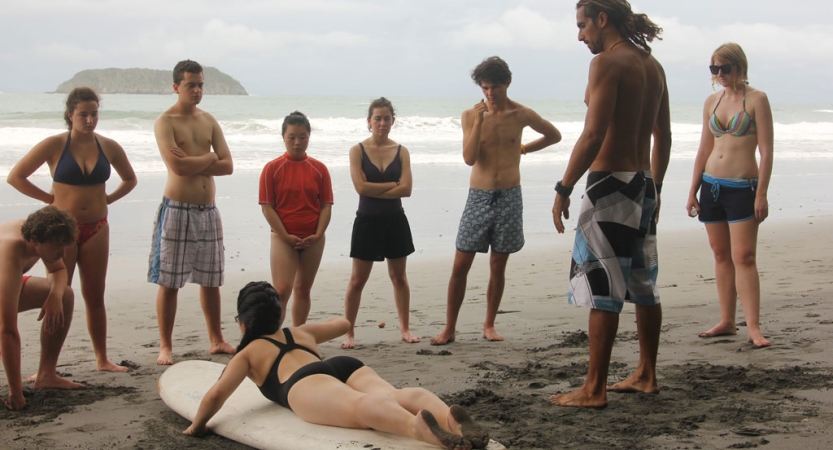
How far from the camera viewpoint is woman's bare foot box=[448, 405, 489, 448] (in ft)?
9.57

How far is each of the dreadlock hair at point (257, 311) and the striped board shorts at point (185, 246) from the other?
1.57 meters

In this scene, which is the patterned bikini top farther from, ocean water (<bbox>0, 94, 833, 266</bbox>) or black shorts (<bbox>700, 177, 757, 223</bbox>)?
ocean water (<bbox>0, 94, 833, 266</bbox>)

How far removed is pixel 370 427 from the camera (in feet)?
10.8

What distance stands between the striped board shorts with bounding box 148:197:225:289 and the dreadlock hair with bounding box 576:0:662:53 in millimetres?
2820

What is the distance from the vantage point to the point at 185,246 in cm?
516

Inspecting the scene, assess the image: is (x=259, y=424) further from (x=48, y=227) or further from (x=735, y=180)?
(x=735, y=180)

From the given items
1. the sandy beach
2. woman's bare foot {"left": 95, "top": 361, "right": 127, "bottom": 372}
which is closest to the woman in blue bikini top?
woman's bare foot {"left": 95, "top": 361, "right": 127, "bottom": 372}

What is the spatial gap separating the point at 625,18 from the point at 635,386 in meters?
1.83

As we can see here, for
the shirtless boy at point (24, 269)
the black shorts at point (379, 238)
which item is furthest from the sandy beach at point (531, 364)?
the black shorts at point (379, 238)

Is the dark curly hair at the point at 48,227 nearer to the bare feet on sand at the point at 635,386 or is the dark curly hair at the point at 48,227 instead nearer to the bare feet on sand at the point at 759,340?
the bare feet on sand at the point at 635,386

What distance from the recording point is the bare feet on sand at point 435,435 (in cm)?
292

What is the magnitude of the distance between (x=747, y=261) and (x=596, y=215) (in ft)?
5.85

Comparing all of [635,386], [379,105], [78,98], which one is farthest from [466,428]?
[78,98]

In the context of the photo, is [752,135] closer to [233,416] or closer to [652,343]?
[652,343]
